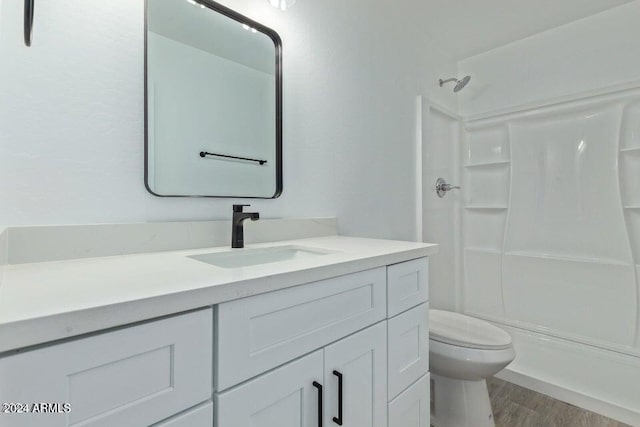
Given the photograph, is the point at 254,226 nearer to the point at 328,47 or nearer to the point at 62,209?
the point at 62,209

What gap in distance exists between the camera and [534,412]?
1691mm

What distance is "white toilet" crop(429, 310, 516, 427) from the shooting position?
4.31 ft

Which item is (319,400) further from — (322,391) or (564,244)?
(564,244)

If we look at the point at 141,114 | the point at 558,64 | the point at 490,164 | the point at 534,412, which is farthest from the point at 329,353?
the point at 558,64

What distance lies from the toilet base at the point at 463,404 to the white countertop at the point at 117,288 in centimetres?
100

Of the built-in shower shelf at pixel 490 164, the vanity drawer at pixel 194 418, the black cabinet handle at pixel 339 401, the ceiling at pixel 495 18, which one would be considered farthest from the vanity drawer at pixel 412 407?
the ceiling at pixel 495 18

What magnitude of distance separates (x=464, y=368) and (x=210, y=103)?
147cm

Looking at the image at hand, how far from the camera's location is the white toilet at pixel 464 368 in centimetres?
131

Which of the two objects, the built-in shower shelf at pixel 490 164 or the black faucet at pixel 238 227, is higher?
the built-in shower shelf at pixel 490 164

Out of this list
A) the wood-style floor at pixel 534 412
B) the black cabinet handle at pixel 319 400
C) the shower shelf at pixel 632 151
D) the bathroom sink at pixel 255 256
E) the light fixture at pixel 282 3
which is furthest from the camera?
the shower shelf at pixel 632 151

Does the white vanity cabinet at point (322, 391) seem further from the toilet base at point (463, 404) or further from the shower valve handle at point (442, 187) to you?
the shower valve handle at point (442, 187)

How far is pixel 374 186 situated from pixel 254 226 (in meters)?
0.81

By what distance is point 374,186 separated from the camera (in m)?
1.72

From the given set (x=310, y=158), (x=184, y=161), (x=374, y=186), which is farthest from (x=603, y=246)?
(x=184, y=161)
